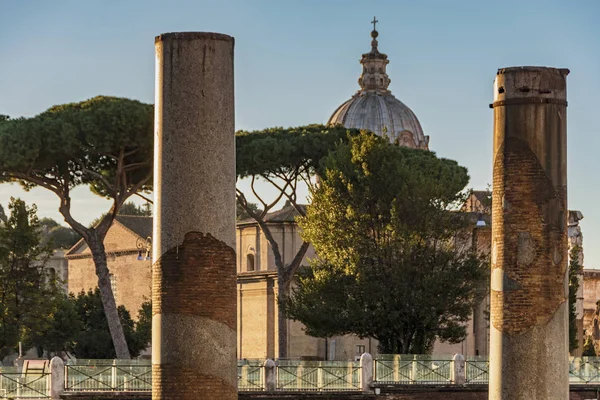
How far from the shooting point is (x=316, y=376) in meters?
25.1

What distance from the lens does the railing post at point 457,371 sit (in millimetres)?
26234

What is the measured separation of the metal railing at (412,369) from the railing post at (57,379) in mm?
5849

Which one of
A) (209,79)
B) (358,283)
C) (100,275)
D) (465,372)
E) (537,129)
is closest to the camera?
(209,79)

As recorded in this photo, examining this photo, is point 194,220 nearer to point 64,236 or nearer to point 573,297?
point 573,297

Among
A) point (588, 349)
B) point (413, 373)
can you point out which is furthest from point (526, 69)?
point (588, 349)

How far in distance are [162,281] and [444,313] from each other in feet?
65.5

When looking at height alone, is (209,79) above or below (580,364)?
above

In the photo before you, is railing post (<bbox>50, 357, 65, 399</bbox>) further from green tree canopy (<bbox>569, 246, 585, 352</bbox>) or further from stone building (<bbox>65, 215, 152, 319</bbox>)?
stone building (<bbox>65, 215, 152, 319</bbox>)

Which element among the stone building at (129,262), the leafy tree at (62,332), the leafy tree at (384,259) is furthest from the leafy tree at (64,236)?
the leafy tree at (384,259)

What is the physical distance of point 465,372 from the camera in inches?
1037

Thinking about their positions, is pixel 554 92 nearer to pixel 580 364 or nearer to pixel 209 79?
pixel 209 79

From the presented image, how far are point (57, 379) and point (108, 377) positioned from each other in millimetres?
875

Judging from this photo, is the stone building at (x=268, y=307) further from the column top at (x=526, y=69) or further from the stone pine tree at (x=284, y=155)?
the column top at (x=526, y=69)

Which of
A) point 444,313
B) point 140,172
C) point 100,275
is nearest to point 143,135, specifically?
point 140,172
